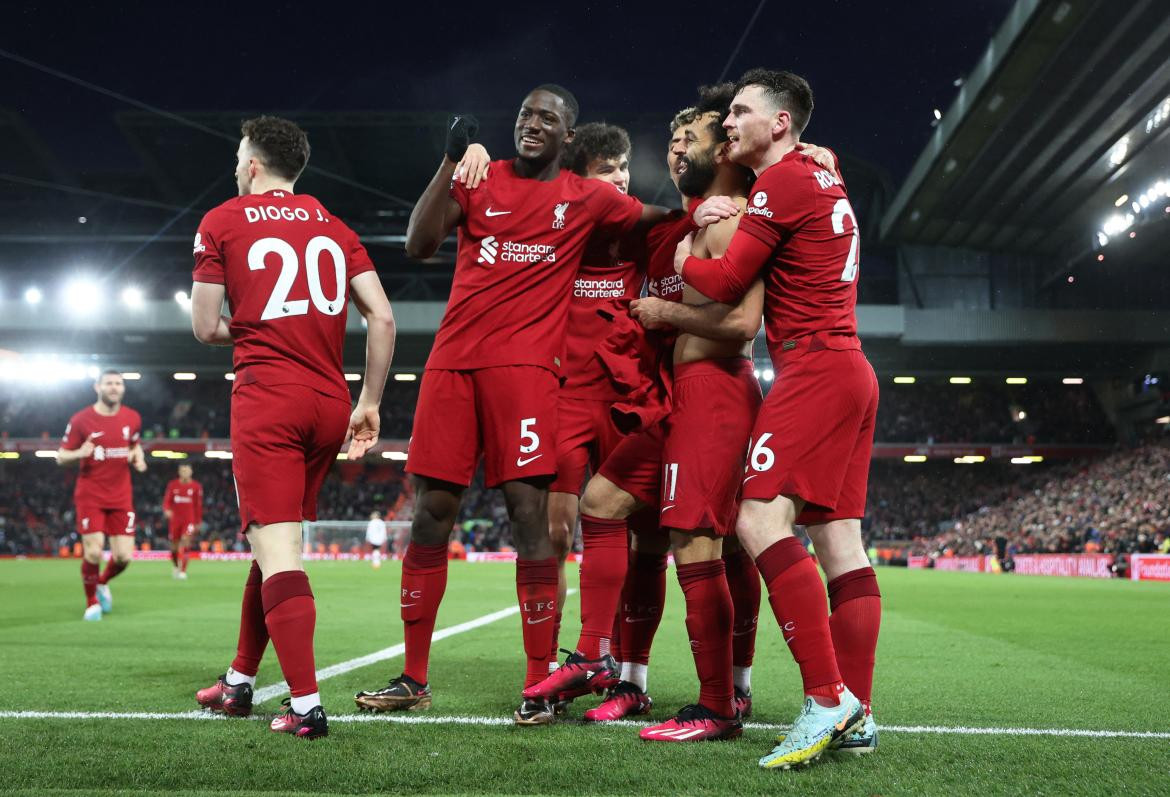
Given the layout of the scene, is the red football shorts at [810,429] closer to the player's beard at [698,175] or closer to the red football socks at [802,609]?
the red football socks at [802,609]

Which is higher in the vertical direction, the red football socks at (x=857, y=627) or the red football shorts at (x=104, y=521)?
the red football shorts at (x=104, y=521)

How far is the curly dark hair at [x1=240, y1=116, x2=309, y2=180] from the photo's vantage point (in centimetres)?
384

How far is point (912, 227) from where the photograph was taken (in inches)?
1345

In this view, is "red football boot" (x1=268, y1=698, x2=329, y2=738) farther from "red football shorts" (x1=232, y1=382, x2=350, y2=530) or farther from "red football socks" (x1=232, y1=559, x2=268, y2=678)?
"red football shorts" (x1=232, y1=382, x2=350, y2=530)

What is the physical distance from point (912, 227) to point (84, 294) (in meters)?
30.3

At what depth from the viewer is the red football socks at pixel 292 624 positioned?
10.9 ft

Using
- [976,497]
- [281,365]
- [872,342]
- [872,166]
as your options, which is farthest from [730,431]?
[976,497]

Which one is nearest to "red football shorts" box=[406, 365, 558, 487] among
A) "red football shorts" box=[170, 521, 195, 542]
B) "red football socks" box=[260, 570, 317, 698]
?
"red football socks" box=[260, 570, 317, 698]

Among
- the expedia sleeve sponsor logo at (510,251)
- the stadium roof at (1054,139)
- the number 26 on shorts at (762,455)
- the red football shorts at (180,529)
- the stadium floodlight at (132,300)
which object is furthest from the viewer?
the stadium floodlight at (132,300)

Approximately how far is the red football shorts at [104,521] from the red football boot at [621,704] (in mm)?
7121

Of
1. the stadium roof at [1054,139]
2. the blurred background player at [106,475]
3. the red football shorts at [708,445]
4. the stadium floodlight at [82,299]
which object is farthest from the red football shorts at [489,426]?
the stadium floodlight at [82,299]

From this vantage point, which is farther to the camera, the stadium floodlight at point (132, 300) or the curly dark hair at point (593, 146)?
the stadium floodlight at point (132, 300)

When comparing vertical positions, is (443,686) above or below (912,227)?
below

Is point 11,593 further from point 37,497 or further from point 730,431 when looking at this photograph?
point 37,497
